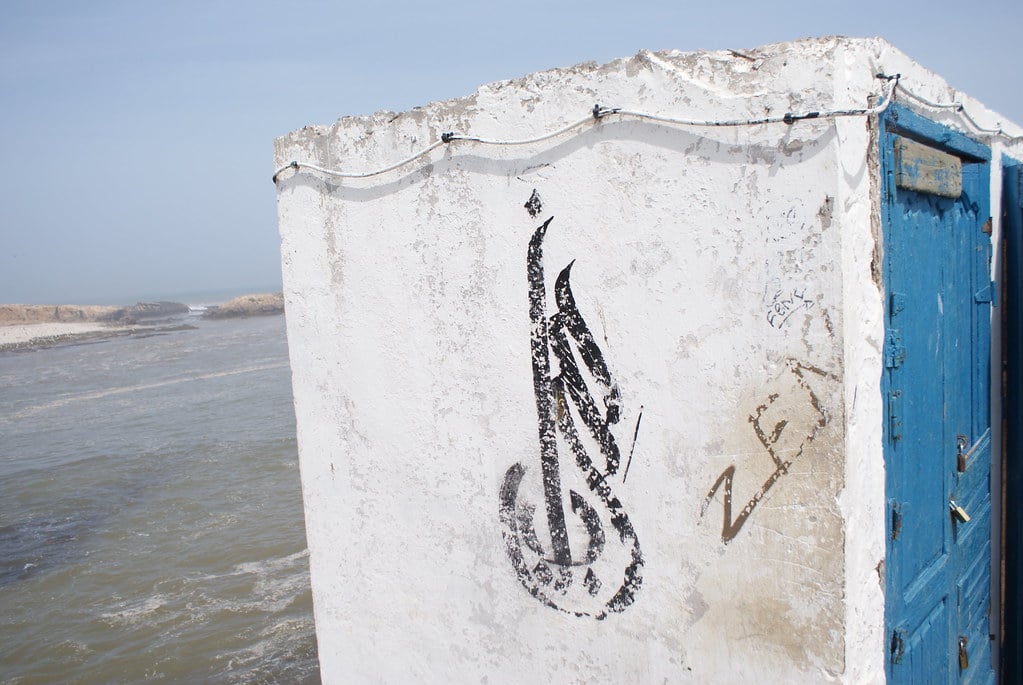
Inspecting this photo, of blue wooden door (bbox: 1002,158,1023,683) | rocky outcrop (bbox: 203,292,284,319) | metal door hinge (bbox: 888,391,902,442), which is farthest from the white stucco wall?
rocky outcrop (bbox: 203,292,284,319)

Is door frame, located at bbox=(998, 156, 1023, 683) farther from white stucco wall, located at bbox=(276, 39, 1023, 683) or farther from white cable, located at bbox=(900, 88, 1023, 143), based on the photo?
white stucco wall, located at bbox=(276, 39, 1023, 683)

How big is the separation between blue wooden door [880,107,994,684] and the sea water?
418 centimetres

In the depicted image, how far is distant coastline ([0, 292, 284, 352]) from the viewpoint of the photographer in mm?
32375

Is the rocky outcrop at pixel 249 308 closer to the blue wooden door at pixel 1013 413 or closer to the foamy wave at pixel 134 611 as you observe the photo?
the foamy wave at pixel 134 611

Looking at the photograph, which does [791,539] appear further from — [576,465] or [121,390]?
[121,390]

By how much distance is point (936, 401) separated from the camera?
2.95 m

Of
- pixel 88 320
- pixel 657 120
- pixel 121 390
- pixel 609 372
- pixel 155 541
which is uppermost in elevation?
pixel 657 120

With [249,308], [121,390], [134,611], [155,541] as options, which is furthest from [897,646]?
[249,308]

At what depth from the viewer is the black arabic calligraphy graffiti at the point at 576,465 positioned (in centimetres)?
255

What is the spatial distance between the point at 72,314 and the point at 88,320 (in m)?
0.77

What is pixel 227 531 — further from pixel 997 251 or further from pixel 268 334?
pixel 268 334

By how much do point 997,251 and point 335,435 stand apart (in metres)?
3.04

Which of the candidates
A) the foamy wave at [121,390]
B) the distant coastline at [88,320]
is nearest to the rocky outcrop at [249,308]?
the distant coastline at [88,320]

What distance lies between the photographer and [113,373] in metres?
21.9
